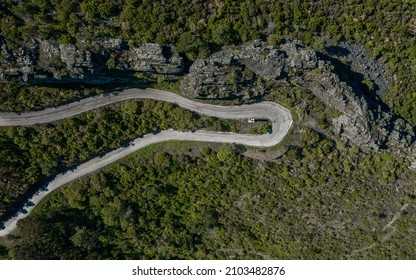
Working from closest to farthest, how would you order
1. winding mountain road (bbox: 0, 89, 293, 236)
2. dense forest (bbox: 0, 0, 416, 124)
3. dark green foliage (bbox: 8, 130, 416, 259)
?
dense forest (bbox: 0, 0, 416, 124) < winding mountain road (bbox: 0, 89, 293, 236) < dark green foliage (bbox: 8, 130, 416, 259)

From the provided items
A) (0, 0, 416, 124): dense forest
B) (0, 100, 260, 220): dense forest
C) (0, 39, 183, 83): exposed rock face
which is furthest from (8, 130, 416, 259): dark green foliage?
(0, 0, 416, 124): dense forest

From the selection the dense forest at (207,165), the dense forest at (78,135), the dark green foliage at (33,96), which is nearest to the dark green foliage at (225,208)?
the dense forest at (207,165)

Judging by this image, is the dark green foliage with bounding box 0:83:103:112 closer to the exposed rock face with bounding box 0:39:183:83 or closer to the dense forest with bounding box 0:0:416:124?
the exposed rock face with bounding box 0:39:183:83

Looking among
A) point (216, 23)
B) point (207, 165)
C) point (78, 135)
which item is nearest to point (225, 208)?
point (207, 165)

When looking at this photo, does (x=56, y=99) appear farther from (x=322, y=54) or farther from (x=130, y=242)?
(x=322, y=54)

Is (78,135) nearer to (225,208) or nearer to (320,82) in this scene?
(225,208)

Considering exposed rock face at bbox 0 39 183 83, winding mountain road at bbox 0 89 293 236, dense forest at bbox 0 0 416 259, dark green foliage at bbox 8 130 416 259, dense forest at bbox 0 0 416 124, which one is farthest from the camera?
dark green foliage at bbox 8 130 416 259
